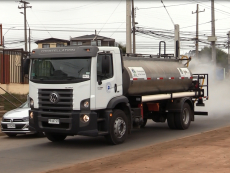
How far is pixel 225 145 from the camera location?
1042cm

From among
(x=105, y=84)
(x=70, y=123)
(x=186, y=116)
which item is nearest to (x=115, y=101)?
(x=105, y=84)

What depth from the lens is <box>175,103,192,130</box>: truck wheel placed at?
1508 cm

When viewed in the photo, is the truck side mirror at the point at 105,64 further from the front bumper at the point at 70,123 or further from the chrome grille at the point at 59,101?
the front bumper at the point at 70,123

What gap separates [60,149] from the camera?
1130 centimetres

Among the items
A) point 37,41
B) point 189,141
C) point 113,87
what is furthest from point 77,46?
point 37,41

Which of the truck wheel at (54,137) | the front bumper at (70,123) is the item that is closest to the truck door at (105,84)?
the front bumper at (70,123)

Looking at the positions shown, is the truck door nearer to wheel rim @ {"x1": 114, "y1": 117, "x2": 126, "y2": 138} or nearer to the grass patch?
wheel rim @ {"x1": 114, "y1": 117, "x2": 126, "y2": 138}

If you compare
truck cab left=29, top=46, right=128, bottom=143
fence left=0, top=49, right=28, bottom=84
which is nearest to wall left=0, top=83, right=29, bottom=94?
fence left=0, top=49, right=28, bottom=84

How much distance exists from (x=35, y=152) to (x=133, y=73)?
396 centimetres

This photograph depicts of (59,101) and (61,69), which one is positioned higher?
(61,69)

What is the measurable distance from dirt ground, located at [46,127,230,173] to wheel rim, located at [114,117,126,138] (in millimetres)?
1420

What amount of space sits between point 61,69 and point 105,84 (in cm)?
132

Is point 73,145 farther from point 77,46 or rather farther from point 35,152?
point 77,46

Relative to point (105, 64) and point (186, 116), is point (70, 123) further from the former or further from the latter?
point (186, 116)
